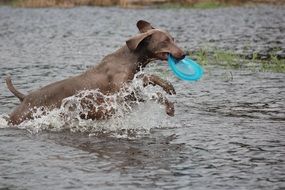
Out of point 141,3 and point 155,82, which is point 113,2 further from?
point 155,82

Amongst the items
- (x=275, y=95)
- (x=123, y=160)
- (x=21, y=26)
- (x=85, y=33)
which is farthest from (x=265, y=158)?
(x=21, y=26)

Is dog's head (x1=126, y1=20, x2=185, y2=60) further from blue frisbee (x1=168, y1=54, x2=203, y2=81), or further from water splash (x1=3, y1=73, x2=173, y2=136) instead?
water splash (x1=3, y1=73, x2=173, y2=136)

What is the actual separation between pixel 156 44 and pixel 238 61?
960 centimetres

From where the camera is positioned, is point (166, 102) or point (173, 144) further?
point (166, 102)

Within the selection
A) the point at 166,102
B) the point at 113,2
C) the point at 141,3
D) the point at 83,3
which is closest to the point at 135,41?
the point at 166,102

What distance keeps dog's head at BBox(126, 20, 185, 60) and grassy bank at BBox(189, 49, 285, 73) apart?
24.5ft

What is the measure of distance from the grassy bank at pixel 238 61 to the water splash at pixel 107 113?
7.31m

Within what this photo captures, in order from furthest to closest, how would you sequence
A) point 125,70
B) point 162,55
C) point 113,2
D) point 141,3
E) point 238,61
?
1. point 113,2
2. point 141,3
3. point 238,61
4. point 162,55
5. point 125,70

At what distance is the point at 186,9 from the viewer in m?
49.1

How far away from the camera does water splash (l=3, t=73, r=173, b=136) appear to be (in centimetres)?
1069

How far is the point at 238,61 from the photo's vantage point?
19969 mm

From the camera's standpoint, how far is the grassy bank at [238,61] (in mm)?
18272

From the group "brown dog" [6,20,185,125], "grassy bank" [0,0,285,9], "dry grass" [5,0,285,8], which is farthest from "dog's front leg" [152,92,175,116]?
"dry grass" [5,0,285,8]

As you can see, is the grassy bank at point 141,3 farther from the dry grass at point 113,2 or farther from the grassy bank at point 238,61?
the grassy bank at point 238,61
